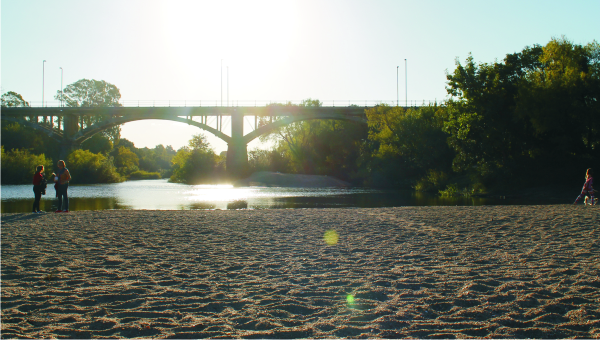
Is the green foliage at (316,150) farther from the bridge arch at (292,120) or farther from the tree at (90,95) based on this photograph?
the tree at (90,95)

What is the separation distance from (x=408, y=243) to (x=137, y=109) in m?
57.5

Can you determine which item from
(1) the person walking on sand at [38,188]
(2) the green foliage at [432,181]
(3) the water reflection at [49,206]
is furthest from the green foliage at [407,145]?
(1) the person walking on sand at [38,188]

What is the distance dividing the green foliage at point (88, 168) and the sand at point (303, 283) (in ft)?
197

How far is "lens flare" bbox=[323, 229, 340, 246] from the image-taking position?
891 cm

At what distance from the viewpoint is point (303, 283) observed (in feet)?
18.4

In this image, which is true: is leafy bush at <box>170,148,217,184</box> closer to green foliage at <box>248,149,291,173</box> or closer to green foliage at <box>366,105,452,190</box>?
green foliage at <box>248,149,291,173</box>

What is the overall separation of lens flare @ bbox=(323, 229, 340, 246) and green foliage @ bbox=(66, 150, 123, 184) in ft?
205

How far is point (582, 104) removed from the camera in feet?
89.1

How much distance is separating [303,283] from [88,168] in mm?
67647

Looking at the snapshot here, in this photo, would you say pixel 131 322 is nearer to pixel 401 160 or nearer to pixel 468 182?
pixel 468 182

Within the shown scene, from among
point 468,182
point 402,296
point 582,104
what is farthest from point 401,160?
point 402,296

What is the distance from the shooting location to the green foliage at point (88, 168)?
63750 mm

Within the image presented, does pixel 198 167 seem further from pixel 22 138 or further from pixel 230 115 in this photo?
pixel 22 138

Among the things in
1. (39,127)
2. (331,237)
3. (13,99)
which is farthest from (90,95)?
(331,237)
